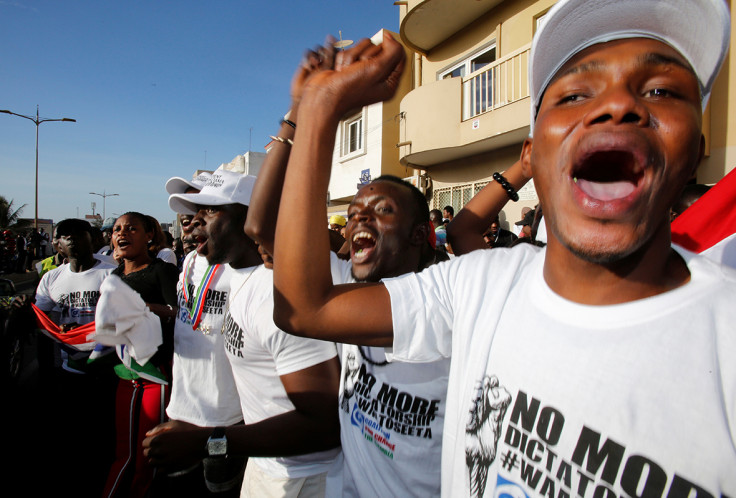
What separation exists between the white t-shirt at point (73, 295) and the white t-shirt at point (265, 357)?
2.62 meters

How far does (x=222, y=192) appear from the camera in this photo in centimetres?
290

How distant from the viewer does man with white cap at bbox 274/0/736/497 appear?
0.74 metres

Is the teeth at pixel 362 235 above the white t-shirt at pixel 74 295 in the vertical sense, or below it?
above

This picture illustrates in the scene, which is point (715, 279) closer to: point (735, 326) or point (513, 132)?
point (735, 326)

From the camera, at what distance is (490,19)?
9812 millimetres

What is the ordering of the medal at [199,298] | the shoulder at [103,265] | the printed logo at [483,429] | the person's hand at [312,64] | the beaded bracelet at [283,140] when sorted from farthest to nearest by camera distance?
the shoulder at [103,265] < the medal at [199,298] < the beaded bracelet at [283,140] < the person's hand at [312,64] < the printed logo at [483,429]

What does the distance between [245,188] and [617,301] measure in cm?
264

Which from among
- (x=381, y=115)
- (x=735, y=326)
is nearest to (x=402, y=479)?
(x=735, y=326)

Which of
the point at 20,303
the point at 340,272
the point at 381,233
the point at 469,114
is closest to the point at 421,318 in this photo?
the point at 381,233

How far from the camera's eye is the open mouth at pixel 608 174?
88cm

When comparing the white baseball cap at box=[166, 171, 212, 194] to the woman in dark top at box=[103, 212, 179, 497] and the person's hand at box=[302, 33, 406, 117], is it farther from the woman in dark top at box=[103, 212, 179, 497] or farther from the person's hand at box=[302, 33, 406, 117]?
the person's hand at box=[302, 33, 406, 117]

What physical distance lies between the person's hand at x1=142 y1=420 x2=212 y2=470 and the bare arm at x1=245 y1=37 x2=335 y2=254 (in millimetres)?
859

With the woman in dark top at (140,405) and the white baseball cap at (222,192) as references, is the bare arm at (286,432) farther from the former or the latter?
the white baseball cap at (222,192)

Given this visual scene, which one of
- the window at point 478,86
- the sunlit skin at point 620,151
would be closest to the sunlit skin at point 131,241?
the sunlit skin at point 620,151
